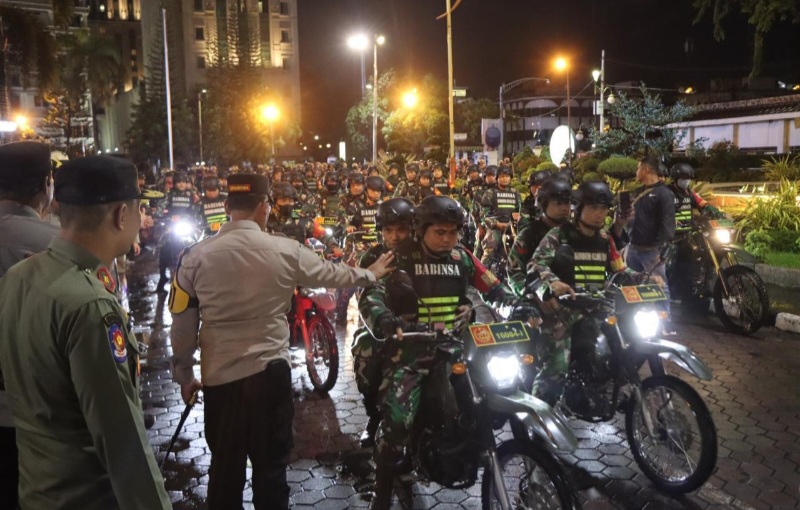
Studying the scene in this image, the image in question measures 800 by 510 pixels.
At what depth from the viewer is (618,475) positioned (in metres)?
5.26

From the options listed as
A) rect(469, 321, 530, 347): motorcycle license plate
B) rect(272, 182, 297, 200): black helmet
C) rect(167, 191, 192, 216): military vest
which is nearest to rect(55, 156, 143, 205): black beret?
rect(469, 321, 530, 347): motorcycle license plate

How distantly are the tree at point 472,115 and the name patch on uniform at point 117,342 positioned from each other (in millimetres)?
61606

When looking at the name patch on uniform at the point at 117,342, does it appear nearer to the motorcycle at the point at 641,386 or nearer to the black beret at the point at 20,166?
the black beret at the point at 20,166

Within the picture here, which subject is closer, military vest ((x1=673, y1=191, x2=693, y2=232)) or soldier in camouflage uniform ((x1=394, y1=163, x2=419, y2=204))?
military vest ((x1=673, y1=191, x2=693, y2=232))

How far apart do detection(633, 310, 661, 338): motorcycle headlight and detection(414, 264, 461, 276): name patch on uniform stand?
1.55 m

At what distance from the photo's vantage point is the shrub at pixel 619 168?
23844mm

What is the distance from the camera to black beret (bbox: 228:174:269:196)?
4.14 metres

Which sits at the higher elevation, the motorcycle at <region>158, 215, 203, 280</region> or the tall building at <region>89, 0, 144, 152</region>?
the tall building at <region>89, 0, 144, 152</region>

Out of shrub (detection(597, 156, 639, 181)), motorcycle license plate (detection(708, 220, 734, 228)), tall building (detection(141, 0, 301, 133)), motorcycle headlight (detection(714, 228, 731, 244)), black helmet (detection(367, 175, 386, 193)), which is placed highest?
tall building (detection(141, 0, 301, 133))

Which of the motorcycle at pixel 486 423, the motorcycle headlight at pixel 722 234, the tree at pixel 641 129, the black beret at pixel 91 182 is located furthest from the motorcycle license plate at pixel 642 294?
the tree at pixel 641 129

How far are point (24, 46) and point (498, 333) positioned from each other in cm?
1417

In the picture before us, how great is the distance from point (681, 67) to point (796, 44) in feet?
166

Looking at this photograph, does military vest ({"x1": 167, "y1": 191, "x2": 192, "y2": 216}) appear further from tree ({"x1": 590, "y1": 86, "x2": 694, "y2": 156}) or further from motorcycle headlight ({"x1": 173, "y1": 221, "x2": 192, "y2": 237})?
tree ({"x1": 590, "y1": 86, "x2": 694, "y2": 156})

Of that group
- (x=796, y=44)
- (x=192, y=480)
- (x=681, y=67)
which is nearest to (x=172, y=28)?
(x=681, y=67)
